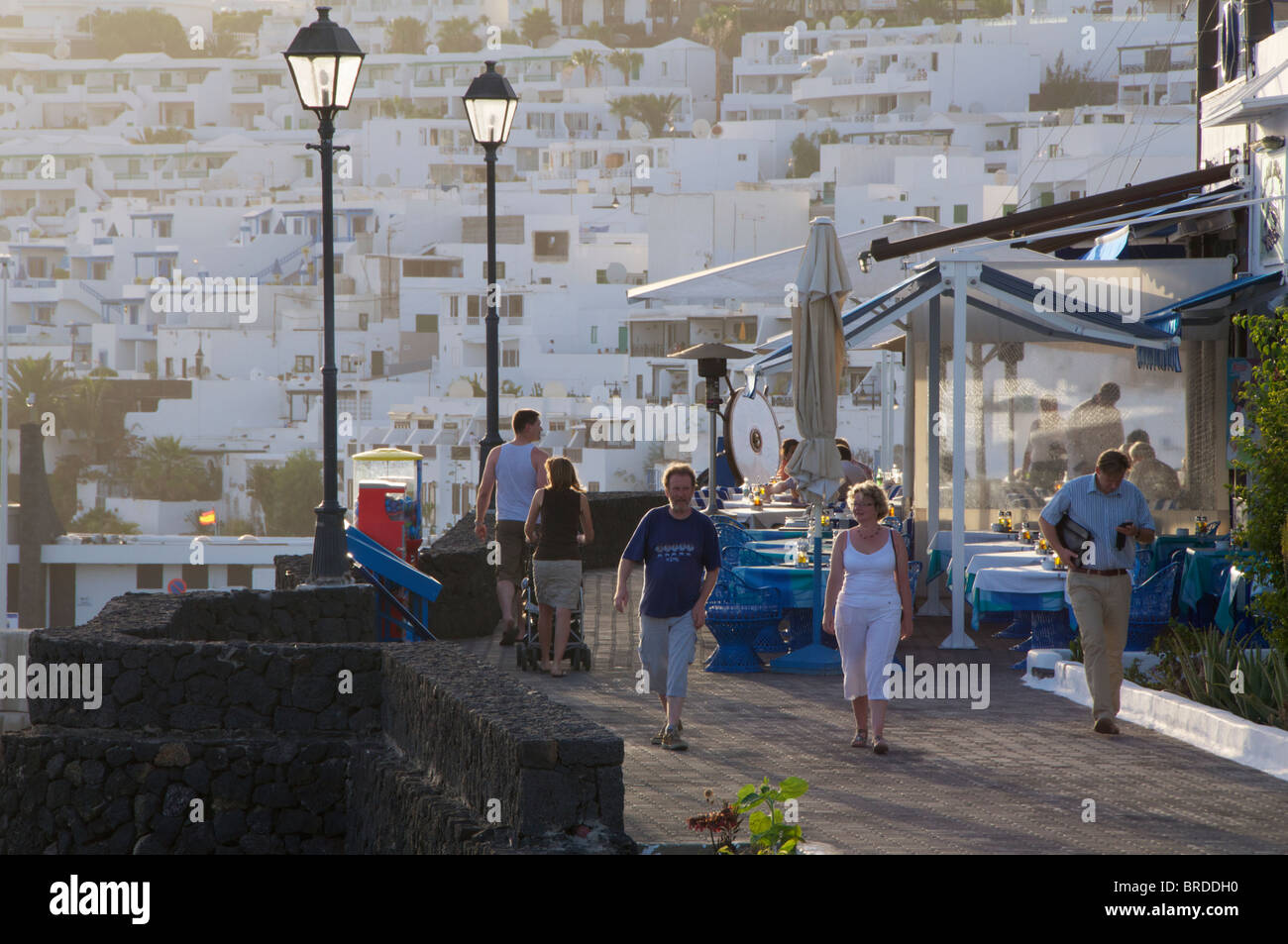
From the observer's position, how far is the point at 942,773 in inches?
333

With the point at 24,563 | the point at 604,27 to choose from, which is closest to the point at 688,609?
the point at 24,563

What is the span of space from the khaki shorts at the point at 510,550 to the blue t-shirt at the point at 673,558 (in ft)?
11.0

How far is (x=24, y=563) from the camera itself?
6669 centimetres

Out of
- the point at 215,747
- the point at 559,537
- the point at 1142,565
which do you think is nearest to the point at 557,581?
the point at 559,537

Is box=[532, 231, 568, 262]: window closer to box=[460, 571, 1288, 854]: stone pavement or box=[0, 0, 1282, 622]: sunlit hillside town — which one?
box=[0, 0, 1282, 622]: sunlit hillside town

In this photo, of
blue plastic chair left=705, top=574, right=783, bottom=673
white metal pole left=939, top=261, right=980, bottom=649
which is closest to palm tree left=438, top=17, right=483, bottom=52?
white metal pole left=939, top=261, right=980, bottom=649

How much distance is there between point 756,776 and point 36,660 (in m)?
4.16

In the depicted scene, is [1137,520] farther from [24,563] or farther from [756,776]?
[24,563]

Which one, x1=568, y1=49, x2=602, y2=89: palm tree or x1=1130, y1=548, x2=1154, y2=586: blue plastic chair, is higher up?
x1=568, y1=49, x2=602, y2=89: palm tree

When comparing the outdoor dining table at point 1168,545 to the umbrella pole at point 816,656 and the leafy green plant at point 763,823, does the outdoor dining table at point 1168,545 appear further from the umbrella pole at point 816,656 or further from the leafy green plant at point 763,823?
the leafy green plant at point 763,823

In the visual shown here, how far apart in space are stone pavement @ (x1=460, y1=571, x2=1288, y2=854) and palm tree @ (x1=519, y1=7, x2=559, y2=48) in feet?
478

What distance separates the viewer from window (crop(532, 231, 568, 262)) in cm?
8750

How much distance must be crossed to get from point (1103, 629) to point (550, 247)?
79837 millimetres

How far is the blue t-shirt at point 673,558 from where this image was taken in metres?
9.13
